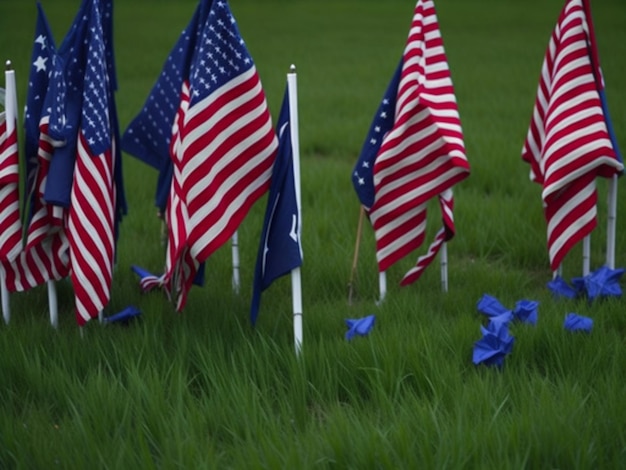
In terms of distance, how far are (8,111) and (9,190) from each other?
1.42 ft

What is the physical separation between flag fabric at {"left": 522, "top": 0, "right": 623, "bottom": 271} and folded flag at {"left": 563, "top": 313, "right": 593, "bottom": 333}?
0.89 m

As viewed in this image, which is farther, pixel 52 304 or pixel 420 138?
pixel 420 138

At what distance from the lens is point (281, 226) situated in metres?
4.74

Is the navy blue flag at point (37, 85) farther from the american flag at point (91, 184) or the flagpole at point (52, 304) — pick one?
the flagpole at point (52, 304)

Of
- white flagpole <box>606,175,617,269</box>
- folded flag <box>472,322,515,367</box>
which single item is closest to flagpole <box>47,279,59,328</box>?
folded flag <box>472,322,515,367</box>

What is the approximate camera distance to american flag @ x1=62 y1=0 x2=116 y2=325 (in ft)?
16.3

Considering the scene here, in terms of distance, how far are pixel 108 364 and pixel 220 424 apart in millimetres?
796

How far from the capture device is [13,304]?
571 cm

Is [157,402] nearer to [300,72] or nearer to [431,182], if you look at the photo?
[431,182]

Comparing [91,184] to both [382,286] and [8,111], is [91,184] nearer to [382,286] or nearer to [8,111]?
[8,111]

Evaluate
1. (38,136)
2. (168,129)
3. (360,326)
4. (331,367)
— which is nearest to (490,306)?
(360,326)

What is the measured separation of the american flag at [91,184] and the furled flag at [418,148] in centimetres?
148

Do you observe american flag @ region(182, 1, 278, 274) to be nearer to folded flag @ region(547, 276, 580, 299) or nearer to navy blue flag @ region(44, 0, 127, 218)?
navy blue flag @ region(44, 0, 127, 218)

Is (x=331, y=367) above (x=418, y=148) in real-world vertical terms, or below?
below
